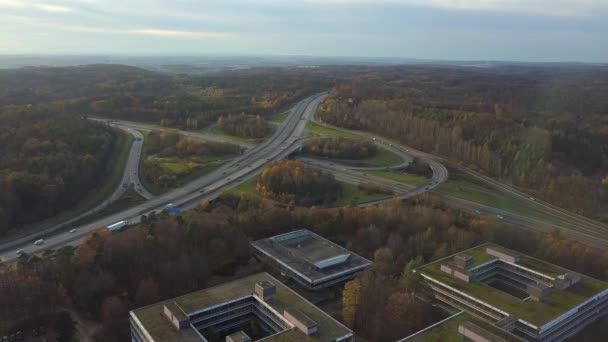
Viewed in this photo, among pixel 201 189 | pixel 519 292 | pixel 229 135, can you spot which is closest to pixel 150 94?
pixel 229 135

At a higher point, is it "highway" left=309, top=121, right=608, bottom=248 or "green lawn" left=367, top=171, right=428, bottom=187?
Answer: "green lawn" left=367, top=171, right=428, bottom=187

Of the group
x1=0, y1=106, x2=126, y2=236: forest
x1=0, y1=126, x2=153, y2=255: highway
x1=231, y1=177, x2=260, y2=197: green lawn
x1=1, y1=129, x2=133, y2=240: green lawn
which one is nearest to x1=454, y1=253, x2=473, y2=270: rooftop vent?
x1=231, y1=177, x2=260, y2=197: green lawn

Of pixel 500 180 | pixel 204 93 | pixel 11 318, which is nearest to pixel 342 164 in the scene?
pixel 500 180

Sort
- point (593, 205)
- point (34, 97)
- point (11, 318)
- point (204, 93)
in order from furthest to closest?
point (204, 93) < point (34, 97) < point (593, 205) < point (11, 318)

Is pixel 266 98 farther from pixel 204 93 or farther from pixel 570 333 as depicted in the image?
pixel 570 333

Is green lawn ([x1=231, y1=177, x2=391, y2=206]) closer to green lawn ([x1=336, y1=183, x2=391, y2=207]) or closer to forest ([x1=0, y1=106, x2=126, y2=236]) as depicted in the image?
green lawn ([x1=336, y1=183, x2=391, y2=207])

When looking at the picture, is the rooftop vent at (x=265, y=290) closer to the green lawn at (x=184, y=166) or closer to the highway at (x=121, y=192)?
the highway at (x=121, y=192)

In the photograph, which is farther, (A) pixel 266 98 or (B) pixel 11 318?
(A) pixel 266 98
